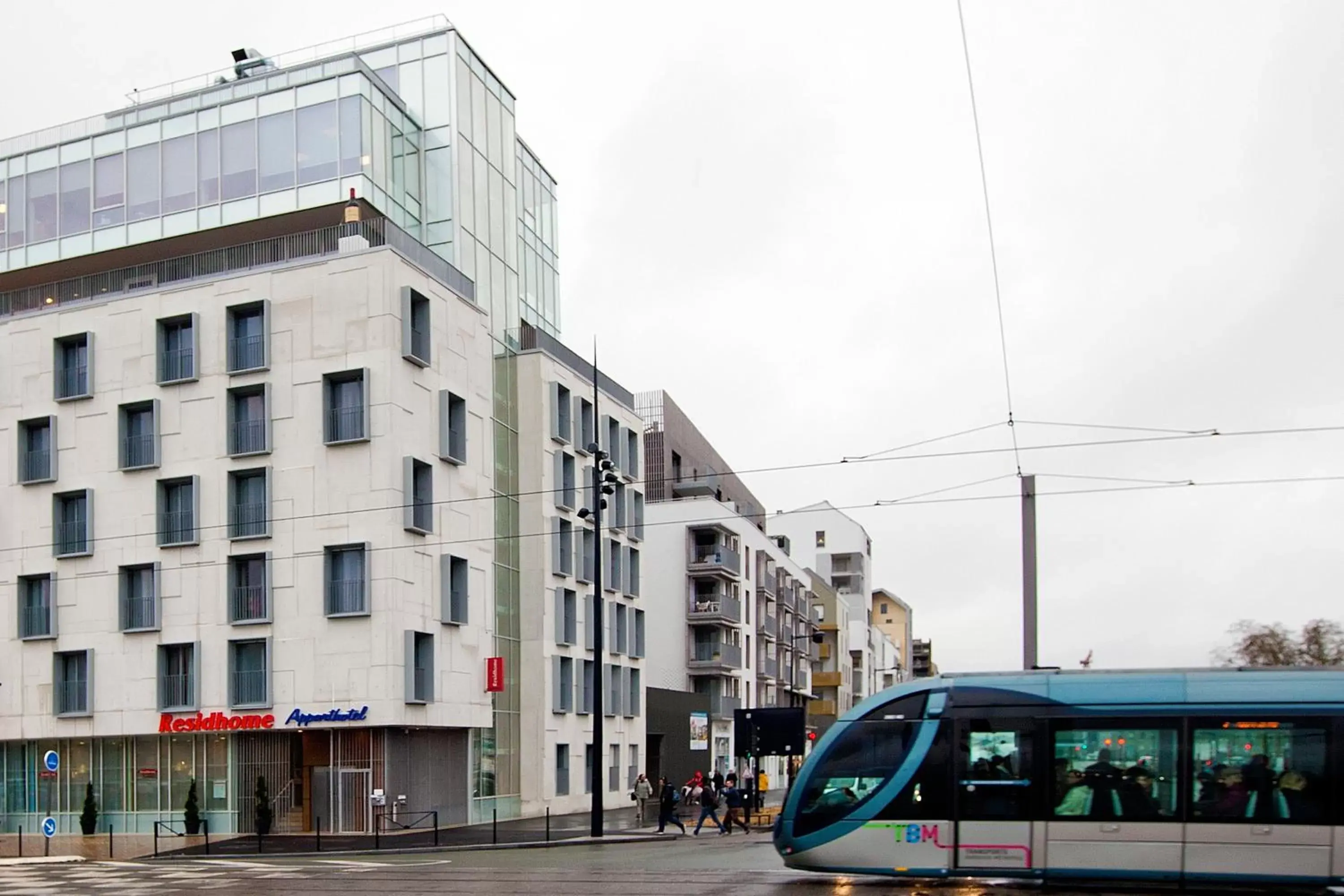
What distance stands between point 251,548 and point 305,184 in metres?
12.0

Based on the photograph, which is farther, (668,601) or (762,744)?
(668,601)

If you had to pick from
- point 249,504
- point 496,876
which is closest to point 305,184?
point 249,504

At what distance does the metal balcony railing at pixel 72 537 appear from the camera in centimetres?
4291

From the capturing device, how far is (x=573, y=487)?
51.0m

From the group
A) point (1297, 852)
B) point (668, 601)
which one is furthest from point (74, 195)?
point (1297, 852)

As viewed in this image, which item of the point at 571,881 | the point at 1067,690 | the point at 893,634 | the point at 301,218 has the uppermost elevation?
the point at 301,218

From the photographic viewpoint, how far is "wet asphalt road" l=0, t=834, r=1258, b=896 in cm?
1959

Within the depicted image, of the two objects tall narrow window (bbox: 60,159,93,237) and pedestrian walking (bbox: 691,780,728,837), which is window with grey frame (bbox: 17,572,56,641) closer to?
tall narrow window (bbox: 60,159,93,237)

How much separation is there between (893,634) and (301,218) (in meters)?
130

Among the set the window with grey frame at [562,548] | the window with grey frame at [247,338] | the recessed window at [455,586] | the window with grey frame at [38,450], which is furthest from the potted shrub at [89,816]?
the window with grey frame at [562,548]

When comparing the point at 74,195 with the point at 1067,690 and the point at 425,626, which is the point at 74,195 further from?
the point at 1067,690

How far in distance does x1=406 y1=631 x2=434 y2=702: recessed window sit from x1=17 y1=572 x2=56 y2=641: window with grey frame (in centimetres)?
1162

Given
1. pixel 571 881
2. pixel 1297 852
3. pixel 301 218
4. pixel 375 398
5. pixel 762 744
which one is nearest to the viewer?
pixel 1297 852

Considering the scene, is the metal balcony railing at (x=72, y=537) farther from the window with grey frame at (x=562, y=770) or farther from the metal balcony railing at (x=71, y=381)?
the window with grey frame at (x=562, y=770)
